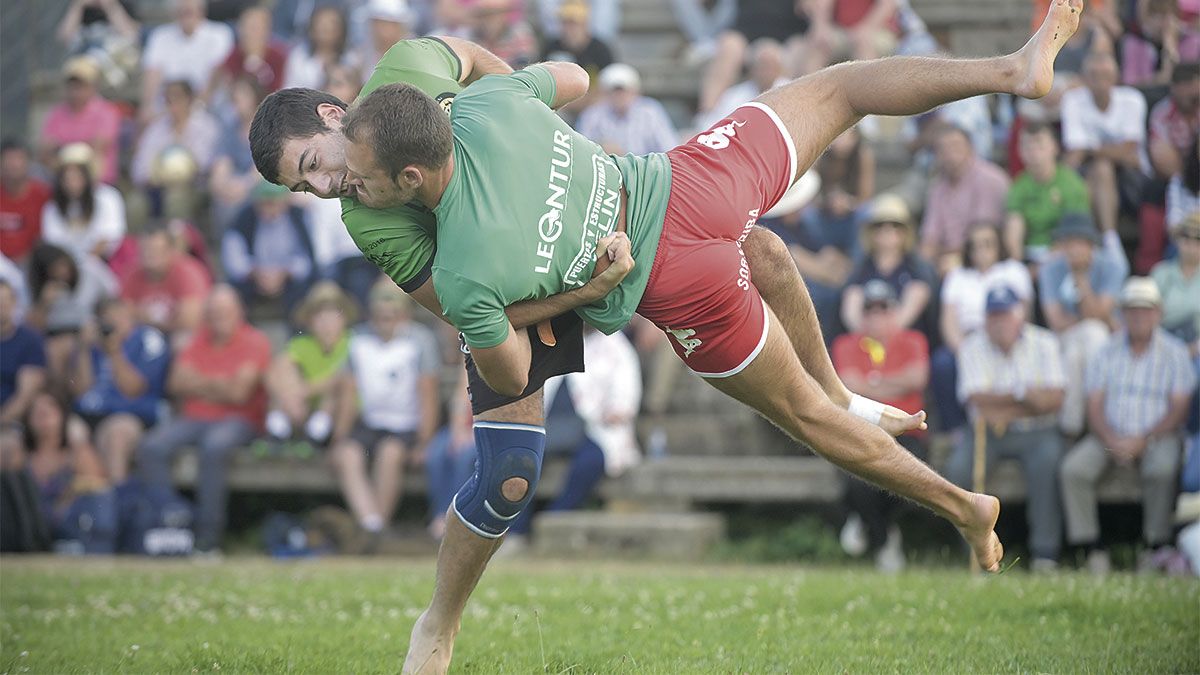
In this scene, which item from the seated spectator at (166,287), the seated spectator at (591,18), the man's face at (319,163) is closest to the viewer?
the man's face at (319,163)

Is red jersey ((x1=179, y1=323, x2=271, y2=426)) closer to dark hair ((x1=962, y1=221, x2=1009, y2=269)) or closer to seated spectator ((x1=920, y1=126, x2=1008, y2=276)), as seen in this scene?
seated spectator ((x1=920, y1=126, x2=1008, y2=276))

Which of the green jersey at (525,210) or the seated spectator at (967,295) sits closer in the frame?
the green jersey at (525,210)

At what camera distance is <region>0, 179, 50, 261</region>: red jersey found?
14.2 m

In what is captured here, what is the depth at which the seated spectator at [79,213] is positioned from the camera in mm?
14086

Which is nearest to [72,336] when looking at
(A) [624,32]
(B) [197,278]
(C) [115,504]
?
(B) [197,278]

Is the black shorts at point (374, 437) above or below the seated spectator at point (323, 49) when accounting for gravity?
below

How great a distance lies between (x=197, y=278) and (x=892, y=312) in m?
6.11

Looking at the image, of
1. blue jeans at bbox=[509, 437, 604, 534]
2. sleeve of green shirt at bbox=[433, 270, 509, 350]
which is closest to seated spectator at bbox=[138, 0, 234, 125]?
blue jeans at bbox=[509, 437, 604, 534]

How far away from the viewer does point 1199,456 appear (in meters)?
9.55

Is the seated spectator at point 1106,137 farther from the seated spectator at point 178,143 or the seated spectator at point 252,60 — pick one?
the seated spectator at point 178,143

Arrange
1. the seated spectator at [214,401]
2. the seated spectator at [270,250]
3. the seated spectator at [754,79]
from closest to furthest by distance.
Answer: the seated spectator at [214,401] < the seated spectator at [754,79] < the seated spectator at [270,250]

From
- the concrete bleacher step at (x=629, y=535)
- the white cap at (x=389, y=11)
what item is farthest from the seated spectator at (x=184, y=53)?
the concrete bleacher step at (x=629, y=535)

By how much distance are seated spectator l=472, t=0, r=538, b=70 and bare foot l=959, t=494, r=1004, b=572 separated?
820 centimetres

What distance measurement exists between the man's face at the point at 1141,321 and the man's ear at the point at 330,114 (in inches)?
255
